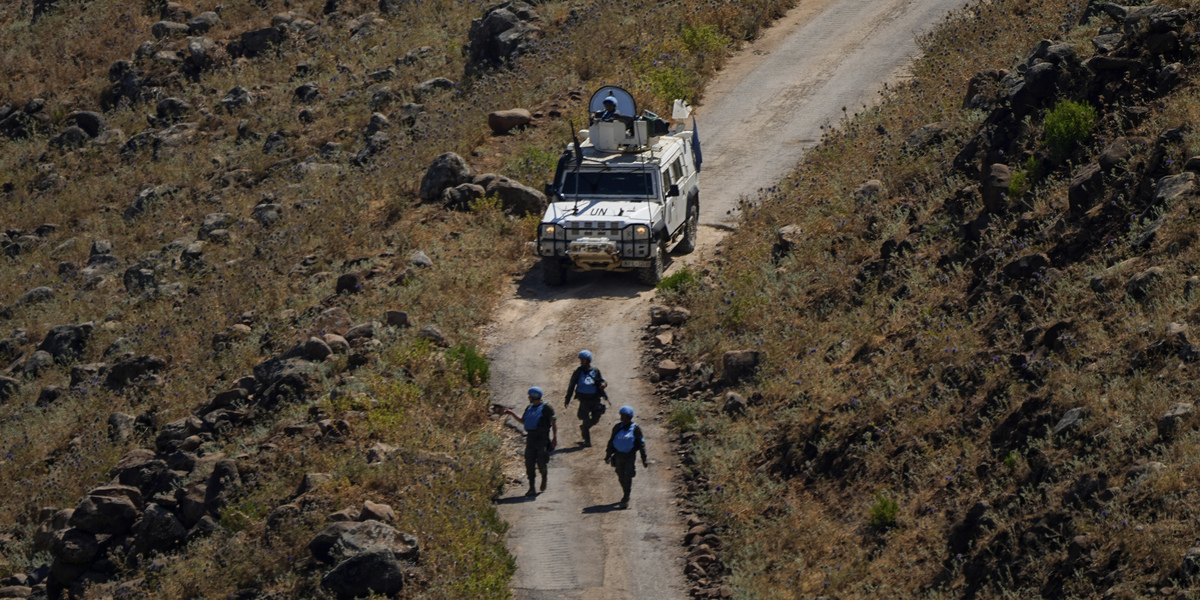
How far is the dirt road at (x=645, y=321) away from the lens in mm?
13016

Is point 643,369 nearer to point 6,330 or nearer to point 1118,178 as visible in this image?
point 1118,178

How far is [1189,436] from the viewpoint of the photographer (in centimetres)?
1046

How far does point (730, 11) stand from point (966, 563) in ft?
77.5

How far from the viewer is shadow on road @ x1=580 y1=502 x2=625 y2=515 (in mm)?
13898

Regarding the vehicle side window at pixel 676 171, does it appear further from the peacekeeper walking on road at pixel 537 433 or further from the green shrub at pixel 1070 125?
the peacekeeper walking on road at pixel 537 433

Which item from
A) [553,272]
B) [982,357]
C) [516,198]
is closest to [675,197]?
[553,272]

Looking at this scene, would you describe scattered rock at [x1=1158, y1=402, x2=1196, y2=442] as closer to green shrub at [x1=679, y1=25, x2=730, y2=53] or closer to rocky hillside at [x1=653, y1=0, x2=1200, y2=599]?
rocky hillside at [x1=653, y1=0, x2=1200, y2=599]

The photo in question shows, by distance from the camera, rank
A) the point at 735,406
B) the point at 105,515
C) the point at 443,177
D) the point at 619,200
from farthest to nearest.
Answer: the point at 443,177 → the point at 619,200 → the point at 735,406 → the point at 105,515

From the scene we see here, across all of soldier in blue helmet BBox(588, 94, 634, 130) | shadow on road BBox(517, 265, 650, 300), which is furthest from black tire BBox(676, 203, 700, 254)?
soldier in blue helmet BBox(588, 94, 634, 130)

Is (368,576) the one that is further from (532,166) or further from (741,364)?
(532,166)

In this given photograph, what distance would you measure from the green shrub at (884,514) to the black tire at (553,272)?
30.2ft

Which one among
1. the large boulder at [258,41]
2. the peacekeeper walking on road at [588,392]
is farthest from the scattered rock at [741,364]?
the large boulder at [258,41]

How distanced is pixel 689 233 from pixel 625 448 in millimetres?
9136

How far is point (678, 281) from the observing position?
19.9m
